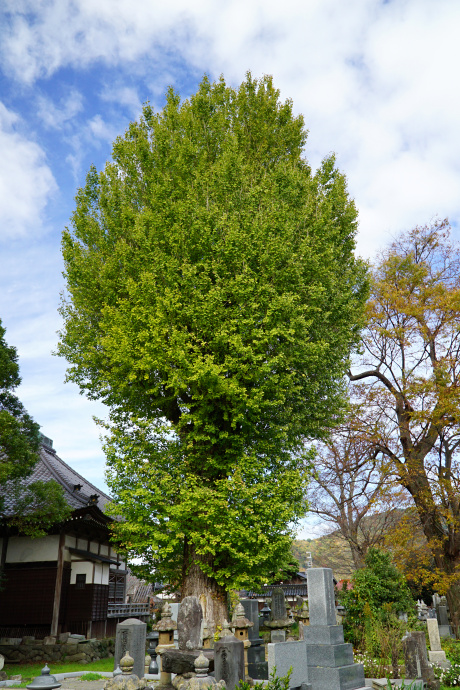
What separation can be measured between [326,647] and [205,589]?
416 cm

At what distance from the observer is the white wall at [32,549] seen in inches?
754

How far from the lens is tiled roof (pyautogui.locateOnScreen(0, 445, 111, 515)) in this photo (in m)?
19.8

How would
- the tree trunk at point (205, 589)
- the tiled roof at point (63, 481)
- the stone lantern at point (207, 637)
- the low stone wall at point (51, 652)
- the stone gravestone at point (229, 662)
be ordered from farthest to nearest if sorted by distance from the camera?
the tiled roof at point (63, 481) → the low stone wall at point (51, 652) → the tree trunk at point (205, 589) → the stone lantern at point (207, 637) → the stone gravestone at point (229, 662)

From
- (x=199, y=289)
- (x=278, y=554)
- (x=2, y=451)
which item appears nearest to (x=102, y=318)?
(x=199, y=289)

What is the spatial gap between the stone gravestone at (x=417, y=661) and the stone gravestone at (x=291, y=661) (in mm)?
2745

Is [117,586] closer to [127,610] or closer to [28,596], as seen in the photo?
[127,610]

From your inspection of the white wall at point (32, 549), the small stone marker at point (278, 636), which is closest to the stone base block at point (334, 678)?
the small stone marker at point (278, 636)

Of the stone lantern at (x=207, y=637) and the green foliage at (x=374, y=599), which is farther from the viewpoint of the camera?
the green foliage at (x=374, y=599)

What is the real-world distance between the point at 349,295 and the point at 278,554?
26.7 feet

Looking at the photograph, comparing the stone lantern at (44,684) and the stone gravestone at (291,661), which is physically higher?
the stone lantern at (44,684)

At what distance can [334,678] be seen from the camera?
9906 mm

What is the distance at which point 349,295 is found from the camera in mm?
16188

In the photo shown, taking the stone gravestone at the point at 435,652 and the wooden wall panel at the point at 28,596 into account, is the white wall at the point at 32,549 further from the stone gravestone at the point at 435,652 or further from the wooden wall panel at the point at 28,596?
the stone gravestone at the point at 435,652

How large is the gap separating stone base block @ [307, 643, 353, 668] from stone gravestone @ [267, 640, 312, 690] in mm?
342
